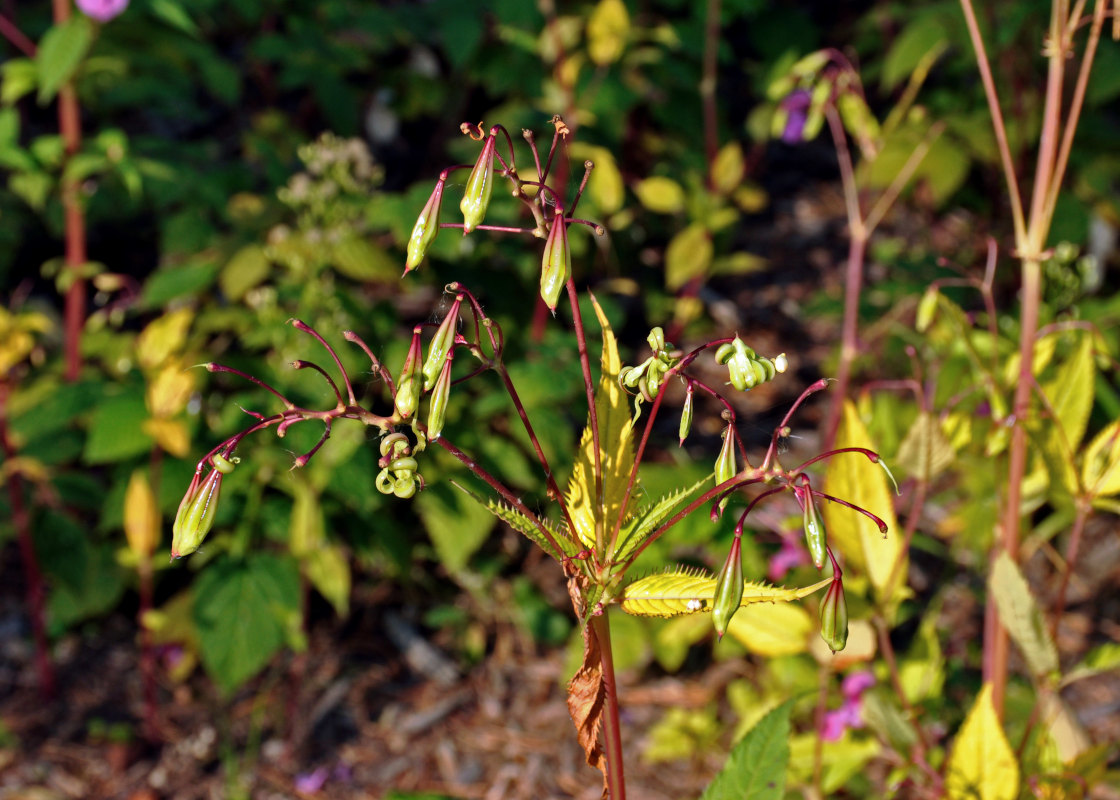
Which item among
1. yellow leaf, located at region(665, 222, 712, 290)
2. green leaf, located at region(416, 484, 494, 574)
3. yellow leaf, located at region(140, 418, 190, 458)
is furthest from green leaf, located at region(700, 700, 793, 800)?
yellow leaf, located at region(665, 222, 712, 290)

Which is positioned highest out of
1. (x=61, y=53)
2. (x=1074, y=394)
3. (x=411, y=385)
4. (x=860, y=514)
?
(x=61, y=53)

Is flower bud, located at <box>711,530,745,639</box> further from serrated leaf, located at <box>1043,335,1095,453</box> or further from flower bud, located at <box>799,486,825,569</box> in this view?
serrated leaf, located at <box>1043,335,1095,453</box>

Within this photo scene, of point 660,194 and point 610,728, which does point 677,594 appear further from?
point 660,194

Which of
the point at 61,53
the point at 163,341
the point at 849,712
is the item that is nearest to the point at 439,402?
the point at 849,712

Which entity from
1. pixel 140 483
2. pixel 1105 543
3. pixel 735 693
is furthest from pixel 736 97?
pixel 140 483

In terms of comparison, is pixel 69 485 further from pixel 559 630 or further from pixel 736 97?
pixel 736 97

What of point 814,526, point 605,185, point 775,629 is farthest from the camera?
point 605,185

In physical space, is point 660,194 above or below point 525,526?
above

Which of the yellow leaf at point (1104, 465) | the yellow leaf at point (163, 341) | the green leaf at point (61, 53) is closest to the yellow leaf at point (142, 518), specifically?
the yellow leaf at point (163, 341)

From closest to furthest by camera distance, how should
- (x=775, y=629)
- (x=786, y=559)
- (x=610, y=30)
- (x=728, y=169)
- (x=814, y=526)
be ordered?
(x=814, y=526), (x=775, y=629), (x=786, y=559), (x=610, y=30), (x=728, y=169)

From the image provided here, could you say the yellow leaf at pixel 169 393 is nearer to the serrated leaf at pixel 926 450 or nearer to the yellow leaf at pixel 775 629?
the yellow leaf at pixel 775 629
